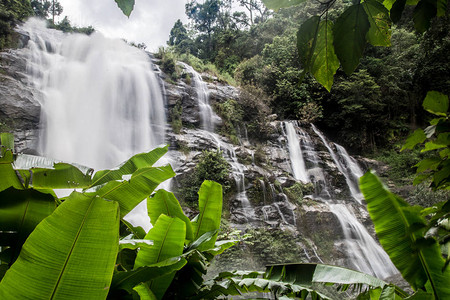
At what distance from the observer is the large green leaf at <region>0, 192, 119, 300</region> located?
78 centimetres

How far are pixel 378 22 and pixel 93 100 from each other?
1162 centimetres

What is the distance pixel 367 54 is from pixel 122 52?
1453 centimetres

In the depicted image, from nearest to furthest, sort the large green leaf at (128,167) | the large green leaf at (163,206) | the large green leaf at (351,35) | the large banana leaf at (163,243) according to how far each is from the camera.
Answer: the large green leaf at (351,35) < the large banana leaf at (163,243) < the large green leaf at (128,167) < the large green leaf at (163,206)

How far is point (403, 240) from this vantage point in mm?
1036

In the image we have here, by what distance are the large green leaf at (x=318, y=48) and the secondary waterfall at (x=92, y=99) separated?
9.31 meters

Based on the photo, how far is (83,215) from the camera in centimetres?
85

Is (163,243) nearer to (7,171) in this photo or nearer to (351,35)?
(7,171)

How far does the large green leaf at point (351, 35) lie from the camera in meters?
0.49

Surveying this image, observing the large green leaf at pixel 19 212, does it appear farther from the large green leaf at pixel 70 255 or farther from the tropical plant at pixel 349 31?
the tropical plant at pixel 349 31

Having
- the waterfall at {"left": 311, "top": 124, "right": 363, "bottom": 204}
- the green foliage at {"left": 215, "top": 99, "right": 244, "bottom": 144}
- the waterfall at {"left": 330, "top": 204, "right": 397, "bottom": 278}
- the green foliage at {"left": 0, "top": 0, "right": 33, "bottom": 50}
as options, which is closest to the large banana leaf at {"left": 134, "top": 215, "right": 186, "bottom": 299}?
the waterfall at {"left": 330, "top": 204, "right": 397, "bottom": 278}

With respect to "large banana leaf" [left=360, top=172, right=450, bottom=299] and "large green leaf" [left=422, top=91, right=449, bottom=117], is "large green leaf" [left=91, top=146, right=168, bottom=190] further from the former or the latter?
"large green leaf" [left=422, top=91, right=449, bottom=117]

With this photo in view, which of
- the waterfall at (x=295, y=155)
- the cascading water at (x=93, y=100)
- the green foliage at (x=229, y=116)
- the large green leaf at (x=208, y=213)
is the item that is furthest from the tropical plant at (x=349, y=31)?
the green foliage at (x=229, y=116)

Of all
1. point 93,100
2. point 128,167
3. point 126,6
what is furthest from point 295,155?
point 126,6

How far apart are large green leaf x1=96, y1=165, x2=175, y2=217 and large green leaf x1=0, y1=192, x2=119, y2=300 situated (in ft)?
1.96
